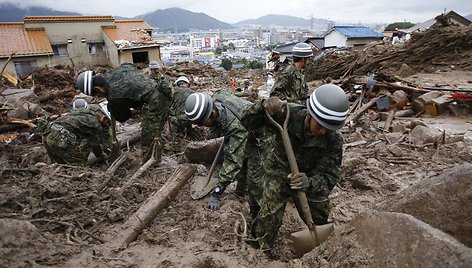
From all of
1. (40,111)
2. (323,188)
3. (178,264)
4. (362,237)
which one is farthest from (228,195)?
(40,111)

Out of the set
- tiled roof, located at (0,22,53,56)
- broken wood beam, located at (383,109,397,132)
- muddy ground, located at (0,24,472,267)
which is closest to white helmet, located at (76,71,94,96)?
muddy ground, located at (0,24,472,267)

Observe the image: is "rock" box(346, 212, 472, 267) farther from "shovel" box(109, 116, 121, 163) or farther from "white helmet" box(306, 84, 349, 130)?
"shovel" box(109, 116, 121, 163)

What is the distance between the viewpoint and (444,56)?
35.4 feet

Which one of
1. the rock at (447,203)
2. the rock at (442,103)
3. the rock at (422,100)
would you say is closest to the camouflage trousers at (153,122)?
the rock at (447,203)

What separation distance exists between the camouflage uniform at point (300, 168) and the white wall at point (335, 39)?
2876 cm

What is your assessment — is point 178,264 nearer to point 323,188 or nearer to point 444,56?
point 323,188

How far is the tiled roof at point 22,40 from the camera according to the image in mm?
17578

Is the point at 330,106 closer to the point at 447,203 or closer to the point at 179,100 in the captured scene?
the point at 447,203

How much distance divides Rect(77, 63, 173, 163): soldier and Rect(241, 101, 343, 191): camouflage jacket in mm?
2283

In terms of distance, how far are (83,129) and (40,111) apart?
4983 mm

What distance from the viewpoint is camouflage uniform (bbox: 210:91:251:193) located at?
3432mm

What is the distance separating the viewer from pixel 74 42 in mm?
21172

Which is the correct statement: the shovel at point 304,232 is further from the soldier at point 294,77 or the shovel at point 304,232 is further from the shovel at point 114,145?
the shovel at point 114,145

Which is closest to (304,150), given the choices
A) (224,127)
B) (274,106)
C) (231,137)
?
(274,106)
